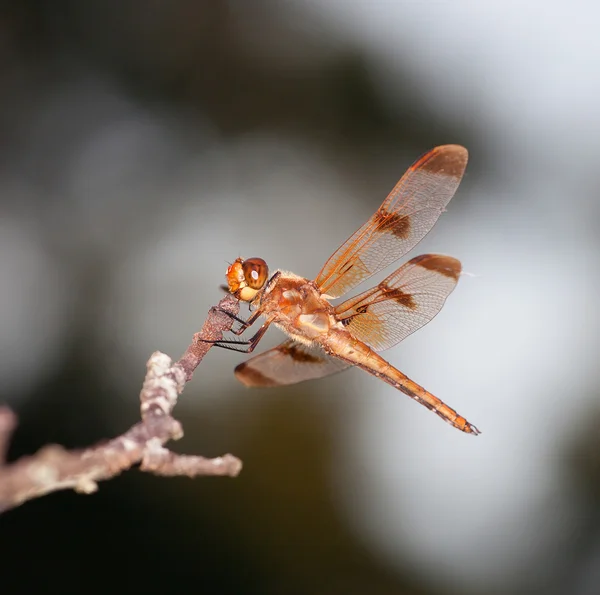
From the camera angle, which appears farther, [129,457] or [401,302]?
[401,302]

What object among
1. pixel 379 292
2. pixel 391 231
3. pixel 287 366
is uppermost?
pixel 391 231

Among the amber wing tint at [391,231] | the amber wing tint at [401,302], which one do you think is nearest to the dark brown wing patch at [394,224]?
the amber wing tint at [391,231]

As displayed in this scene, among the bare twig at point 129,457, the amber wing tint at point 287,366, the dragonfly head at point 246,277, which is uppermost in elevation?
the dragonfly head at point 246,277

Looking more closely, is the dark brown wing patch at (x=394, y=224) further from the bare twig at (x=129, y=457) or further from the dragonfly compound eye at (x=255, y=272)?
the bare twig at (x=129, y=457)

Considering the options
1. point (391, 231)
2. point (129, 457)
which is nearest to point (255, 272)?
point (391, 231)

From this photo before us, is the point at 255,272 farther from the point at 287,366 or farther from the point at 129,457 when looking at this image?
the point at 129,457

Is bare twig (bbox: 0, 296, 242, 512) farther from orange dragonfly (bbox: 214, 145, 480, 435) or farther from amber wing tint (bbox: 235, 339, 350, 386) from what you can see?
amber wing tint (bbox: 235, 339, 350, 386)

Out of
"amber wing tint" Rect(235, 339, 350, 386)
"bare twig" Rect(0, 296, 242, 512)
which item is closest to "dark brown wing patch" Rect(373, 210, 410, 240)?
"amber wing tint" Rect(235, 339, 350, 386)

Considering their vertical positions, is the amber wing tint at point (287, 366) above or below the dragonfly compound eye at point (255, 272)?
below
